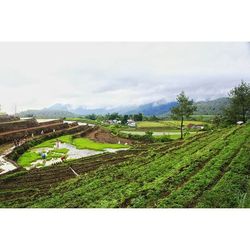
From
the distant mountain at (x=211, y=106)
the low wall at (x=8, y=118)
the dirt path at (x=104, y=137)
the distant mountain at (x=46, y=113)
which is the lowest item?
the dirt path at (x=104, y=137)

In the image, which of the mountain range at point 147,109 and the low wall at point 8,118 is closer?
the mountain range at point 147,109

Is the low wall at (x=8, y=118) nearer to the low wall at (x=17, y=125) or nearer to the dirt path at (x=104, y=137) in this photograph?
the low wall at (x=17, y=125)

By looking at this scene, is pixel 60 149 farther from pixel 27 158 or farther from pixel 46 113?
pixel 46 113

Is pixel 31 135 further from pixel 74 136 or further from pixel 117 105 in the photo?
pixel 117 105

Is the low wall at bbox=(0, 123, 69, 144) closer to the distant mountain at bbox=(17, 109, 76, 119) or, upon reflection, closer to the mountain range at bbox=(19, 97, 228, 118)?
the distant mountain at bbox=(17, 109, 76, 119)

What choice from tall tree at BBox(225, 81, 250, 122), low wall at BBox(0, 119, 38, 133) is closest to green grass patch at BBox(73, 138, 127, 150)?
low wall at BBox(0, 119, 38, 133)

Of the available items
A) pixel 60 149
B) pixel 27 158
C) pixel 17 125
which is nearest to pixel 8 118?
pixel 17 125

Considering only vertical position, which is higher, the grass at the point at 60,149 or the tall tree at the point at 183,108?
the tall tree at the point at 183,108

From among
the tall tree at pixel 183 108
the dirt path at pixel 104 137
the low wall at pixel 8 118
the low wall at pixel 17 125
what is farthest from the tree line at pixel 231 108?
the low wall at pixel 8 118
